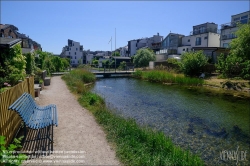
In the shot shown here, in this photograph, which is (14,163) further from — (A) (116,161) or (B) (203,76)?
(B) (203,76)

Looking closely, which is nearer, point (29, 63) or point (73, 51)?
point (29, 63)

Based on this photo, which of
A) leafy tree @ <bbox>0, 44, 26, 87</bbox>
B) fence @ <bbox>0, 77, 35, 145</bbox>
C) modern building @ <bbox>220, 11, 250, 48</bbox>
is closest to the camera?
fence @ <bbox>0, 77, 35, 145</bbox>

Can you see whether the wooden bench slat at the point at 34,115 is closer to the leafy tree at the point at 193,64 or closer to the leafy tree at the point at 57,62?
the leafy tree at the point at 193,64

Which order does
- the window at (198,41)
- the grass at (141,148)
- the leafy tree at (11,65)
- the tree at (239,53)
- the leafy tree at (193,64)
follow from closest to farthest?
1. the grass at (141,148)
2. the leafy tree at (11,65)
3. the tree at (239,53)
4. the leafy tree at (193,64)
5. the window at (198,41)

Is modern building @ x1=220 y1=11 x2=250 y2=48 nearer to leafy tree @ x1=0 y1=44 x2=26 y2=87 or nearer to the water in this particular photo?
the water

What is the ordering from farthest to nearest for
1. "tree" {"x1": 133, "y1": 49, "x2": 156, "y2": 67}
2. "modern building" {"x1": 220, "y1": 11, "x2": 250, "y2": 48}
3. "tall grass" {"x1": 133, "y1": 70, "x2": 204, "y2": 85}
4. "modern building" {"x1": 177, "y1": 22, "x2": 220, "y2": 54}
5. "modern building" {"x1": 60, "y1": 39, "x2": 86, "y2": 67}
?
1. "modern building" {"x1": 60, "y1": 39, "x2": 86, "y2": 67}
2. "tree" {"x1": 133, "y1": 49, "x2": 156, "y2": 67}
3. "modern building" {"x1": 177, "y1": 22, "x2": 220, "y2": 54}
4. "modern building" {"x1": 220, "y1": 11, "x2": 250, "y2": 48}
5. "tall grass" {"x1": 133, "y1": 70, "x2": 204, "y2": 85}

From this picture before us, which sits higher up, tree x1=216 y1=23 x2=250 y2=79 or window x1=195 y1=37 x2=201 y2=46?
window x1=195 y1=37 x2=201 y2=46

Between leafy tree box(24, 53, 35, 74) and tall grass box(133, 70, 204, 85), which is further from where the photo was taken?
tall grass box(133, 70, 204, 85)

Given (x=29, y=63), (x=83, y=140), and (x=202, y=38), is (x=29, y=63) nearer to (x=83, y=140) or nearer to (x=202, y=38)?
(x=83, y=140)

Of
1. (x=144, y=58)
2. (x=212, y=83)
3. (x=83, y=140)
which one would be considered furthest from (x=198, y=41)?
(x=83, y=140)

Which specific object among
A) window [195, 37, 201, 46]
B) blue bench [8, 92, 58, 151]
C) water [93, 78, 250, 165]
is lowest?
water [93, 78, 250, 165]

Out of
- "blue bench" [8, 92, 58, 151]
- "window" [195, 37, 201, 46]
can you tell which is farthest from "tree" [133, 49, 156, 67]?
"blue bench" [8, 92, 58, 151]

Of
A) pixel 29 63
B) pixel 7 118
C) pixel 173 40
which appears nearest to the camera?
pixel 7 118

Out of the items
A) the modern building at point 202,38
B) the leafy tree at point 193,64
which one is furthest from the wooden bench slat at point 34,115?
the modern building at point 202,38
